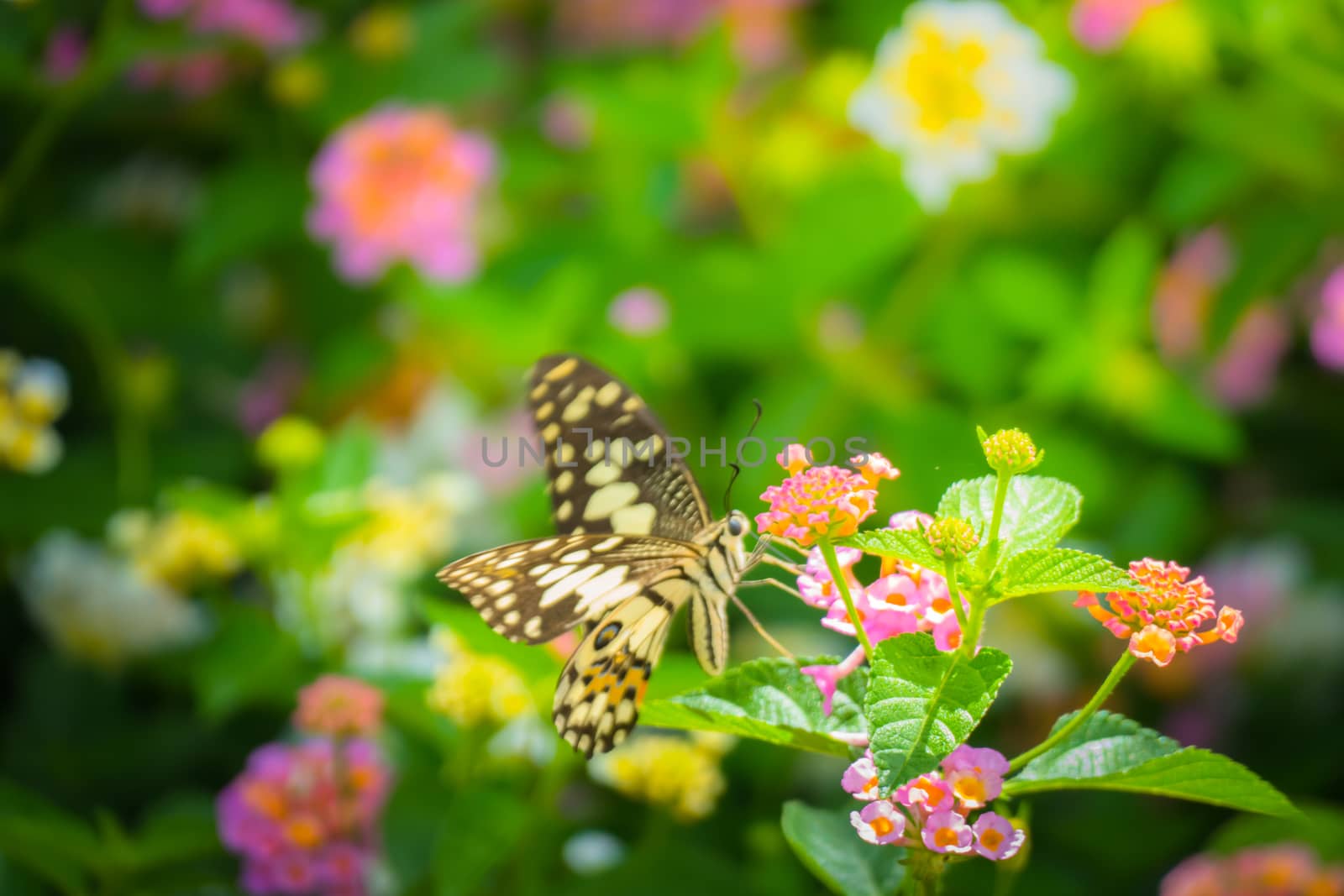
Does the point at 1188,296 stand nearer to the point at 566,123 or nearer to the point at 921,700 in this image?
the point at 566,123

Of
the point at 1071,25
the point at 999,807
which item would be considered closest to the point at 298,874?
the point at 999,807

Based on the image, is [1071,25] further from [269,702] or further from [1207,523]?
[269,702]

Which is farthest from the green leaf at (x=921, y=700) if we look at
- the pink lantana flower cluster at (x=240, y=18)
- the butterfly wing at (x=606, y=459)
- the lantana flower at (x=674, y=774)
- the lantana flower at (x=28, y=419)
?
the pink lantana flower cluster at (x=240, y=18)

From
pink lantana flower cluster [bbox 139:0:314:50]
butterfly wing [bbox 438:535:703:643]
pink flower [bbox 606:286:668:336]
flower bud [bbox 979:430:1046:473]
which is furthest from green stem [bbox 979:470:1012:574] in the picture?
pink lantana flower cluster [bbox 139:0:314:50]

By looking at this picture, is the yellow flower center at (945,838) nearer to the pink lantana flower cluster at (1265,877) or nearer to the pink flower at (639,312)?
the pink lantana flower cluster at (1265,877)

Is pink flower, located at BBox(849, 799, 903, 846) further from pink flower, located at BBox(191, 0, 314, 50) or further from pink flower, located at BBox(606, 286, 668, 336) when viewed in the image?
pink flower, located at BBox(191, 0, 314, 50)
